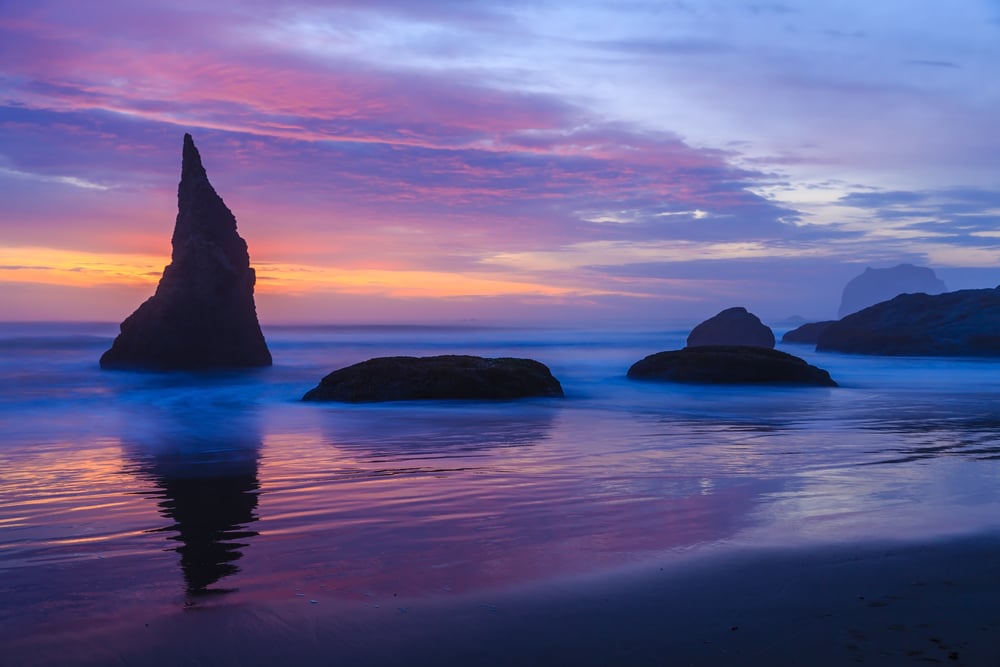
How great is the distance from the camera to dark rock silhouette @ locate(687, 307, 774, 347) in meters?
65.0

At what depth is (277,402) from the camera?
26.2 m

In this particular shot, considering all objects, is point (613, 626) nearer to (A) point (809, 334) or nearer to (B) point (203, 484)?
(B) point (203, 484)

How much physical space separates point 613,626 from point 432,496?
4682 millimetres

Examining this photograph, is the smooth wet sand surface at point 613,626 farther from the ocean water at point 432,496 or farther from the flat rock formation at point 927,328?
the flat rock formation at point 927,328

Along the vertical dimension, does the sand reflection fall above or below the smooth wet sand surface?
below

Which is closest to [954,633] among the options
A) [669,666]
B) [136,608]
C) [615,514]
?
[669,666]

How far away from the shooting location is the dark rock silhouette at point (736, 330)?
65.0 m

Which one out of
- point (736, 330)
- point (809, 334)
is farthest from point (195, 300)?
point (809, 334)

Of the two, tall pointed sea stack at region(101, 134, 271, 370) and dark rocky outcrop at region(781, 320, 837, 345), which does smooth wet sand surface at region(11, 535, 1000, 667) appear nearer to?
tall pointed sea stack at region(101, 134, 271, 370)

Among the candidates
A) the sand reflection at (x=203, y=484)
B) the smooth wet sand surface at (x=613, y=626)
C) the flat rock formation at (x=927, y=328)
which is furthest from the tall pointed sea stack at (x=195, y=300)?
the flat rock formation at (x=927, y=328)

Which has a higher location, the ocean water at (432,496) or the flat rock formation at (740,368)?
the flat rock formation at (740,368)

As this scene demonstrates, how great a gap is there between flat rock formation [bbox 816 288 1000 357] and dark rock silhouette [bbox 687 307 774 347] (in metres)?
8.28

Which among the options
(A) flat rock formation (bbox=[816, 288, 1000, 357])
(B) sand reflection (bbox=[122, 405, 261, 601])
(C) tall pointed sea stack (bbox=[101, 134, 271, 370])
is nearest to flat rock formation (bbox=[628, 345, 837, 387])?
(B) sand reflection (bbox=[122, 405, 261, 601])

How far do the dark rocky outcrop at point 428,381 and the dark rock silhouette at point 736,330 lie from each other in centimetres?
4167
